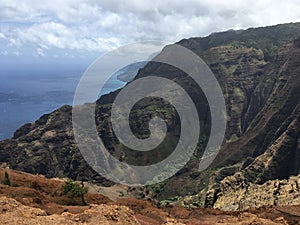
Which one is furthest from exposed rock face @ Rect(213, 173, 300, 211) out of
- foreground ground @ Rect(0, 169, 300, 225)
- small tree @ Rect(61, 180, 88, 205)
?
small tree @ Rect(61, 180, 88, 205)

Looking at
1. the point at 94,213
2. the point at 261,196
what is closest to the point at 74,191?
the point at 94,213

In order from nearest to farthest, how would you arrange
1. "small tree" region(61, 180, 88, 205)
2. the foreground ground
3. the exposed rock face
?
the foreground ground → "small tree" region(61, 180, 88, 205) → the exposed rock face

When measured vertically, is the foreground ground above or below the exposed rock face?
above

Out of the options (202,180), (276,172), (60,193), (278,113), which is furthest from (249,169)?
(60,193)

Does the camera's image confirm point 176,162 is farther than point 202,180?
Yes

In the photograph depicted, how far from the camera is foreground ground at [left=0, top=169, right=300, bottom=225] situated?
29.3 meters

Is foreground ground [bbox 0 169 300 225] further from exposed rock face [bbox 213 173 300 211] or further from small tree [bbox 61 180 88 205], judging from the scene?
exposed rock face [bbox 213 173 300 211]

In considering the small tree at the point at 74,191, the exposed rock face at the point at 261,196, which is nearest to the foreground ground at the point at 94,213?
the small tree at the point at 74,191

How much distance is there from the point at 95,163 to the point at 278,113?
256 feet

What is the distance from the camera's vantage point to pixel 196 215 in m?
45.4

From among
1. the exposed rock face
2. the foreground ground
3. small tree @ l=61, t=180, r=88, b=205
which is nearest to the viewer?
the foreground ground

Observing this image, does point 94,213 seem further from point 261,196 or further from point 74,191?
point 261,196

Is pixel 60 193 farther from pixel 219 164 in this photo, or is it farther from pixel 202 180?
pixel 219 164

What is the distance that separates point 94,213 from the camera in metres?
30.0
